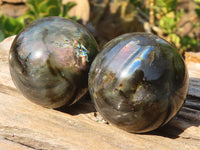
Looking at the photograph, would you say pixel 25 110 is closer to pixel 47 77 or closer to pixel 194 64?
pixel 47 77

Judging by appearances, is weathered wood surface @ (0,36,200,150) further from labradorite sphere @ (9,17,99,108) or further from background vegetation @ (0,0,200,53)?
background vegetation @ (0,0,200,53)

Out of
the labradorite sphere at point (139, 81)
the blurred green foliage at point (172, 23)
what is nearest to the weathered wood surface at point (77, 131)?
the labradorite sphere at point (139, 81)

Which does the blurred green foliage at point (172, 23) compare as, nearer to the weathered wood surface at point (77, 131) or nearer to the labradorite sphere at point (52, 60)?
the weathered wood surface at point (77, 131)

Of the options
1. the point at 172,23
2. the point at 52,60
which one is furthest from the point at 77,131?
the point at 172,23

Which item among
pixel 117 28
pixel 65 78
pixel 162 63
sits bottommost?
pixel 117 28

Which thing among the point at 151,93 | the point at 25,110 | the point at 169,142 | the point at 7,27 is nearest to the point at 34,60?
the point at 25,110

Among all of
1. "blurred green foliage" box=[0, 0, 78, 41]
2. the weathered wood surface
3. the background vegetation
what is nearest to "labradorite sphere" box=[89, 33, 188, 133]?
the weathered wood surface
